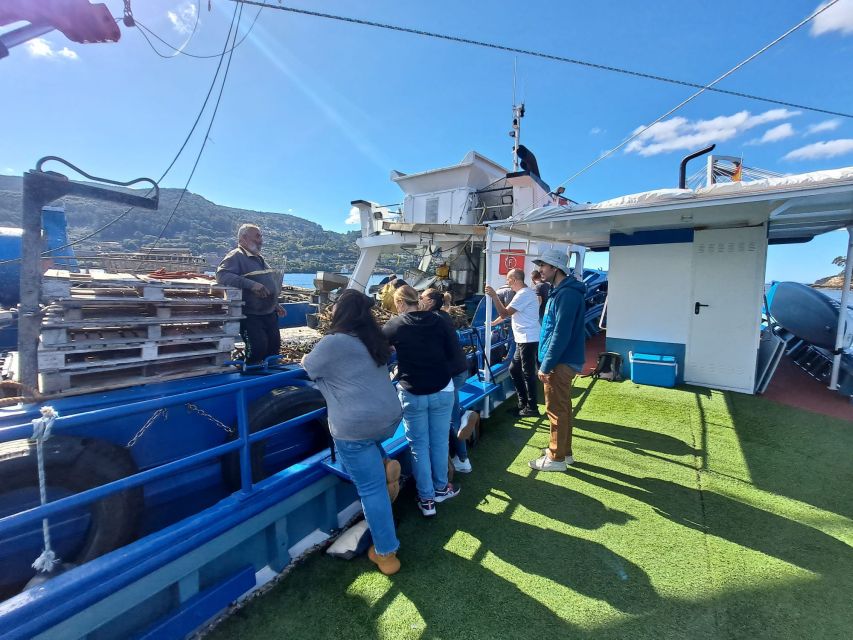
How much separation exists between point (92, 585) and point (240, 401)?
966 millimetres

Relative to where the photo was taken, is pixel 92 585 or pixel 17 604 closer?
pixel 17 604

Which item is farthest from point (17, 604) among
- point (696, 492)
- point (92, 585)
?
point (696, 492)

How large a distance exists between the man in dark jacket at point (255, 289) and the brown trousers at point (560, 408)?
2700mm

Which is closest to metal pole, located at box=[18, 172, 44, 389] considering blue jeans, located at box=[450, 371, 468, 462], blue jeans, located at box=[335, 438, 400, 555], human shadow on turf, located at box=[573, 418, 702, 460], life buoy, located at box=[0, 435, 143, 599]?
life buoy, located at box=[0, 435, 143, 599]

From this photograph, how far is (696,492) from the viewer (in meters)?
3.16

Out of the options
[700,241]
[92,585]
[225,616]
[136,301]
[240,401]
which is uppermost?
[700,241]

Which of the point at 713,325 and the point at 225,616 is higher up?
the point at 713,325

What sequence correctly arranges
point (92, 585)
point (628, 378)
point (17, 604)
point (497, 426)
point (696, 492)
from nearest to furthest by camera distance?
1. point (17, 604)
2. point (92, 585)
3. point (696, 492)
4. point (497, 426)
5. point (628, 378)

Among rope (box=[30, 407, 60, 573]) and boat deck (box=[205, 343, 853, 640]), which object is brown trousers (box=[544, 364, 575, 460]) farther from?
rope (box=[30, 407, 60, 573])

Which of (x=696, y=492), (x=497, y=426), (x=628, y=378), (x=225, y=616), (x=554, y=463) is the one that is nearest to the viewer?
(x=225, y=616)

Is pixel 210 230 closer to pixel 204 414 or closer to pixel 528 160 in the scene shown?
pixel 528 160

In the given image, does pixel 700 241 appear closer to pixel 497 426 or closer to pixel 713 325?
pixel 713 325

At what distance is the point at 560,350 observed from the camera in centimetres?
326

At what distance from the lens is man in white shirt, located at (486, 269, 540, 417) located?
176 inches
